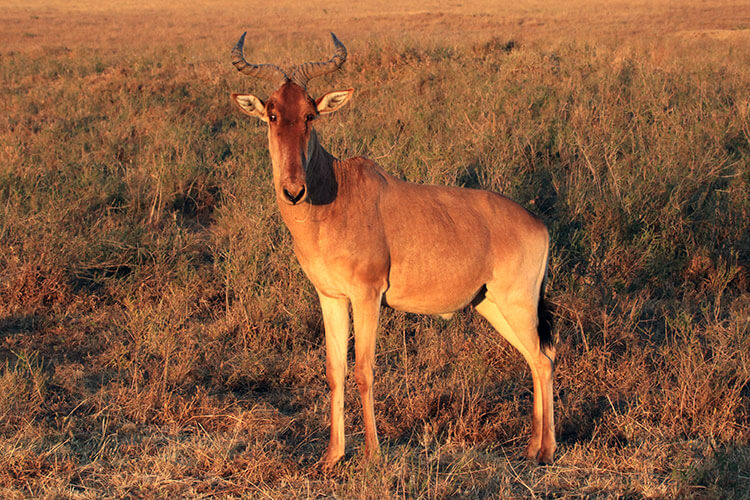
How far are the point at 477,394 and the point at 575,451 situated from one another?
786 millimetres

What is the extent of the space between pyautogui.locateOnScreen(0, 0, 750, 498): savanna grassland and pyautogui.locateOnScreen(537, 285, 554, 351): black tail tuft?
567 millimetres

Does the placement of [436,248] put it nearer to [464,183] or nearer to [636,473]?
[636,473]

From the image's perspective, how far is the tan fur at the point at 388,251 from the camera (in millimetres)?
4254

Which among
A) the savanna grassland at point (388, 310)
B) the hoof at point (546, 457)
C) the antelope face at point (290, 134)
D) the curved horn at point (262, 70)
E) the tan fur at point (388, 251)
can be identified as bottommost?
the hoof at point (546, 457)

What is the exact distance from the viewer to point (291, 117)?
13.5ft

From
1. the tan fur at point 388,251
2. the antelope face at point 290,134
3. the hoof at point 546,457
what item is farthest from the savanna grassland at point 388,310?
the antelope face at point 290,134

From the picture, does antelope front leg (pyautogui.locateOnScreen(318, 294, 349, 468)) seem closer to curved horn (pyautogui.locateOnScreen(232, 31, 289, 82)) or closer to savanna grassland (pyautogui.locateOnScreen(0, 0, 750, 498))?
savanna grassland (pyautogui.locateOnScreen(0, 0, 750, 498))

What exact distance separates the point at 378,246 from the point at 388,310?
204cm

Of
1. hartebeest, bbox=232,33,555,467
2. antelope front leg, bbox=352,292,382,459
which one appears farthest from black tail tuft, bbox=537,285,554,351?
antelope front leg, bbox=352,292,382,459

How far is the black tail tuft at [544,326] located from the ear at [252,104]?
7.28 feet

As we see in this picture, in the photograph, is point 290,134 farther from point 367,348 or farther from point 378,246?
point 367,348

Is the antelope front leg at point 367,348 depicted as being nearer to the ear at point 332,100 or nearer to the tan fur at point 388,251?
the tan fur at point 388,251

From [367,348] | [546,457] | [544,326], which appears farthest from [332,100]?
[546,457]

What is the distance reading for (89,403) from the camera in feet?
16.3
